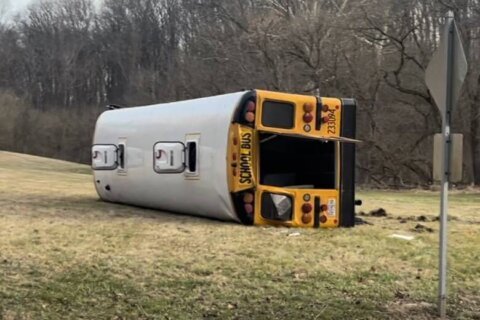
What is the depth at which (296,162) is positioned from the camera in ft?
38.6

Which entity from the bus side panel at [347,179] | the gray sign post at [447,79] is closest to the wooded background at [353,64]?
the bus side panel at [347,179]

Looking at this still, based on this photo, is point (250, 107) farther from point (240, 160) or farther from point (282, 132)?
point (240, 160)

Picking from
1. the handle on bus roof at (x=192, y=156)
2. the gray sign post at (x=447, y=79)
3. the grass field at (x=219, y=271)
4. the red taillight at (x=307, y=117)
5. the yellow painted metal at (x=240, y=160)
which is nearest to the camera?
the gray sign post at (x=447, y=79)

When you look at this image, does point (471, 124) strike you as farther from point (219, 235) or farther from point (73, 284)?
point (73, 284)

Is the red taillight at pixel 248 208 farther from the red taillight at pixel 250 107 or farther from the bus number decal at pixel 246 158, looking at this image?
the red taillight at pixel 250 107

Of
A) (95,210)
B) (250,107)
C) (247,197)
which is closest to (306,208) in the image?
(247,197)

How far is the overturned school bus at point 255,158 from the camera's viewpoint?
32.4 ft

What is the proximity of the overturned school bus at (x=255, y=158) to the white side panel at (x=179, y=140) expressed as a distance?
2cm

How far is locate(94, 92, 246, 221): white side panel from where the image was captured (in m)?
10.1

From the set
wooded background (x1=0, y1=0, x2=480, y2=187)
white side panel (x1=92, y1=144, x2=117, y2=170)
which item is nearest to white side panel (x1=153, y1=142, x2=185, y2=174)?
white side panel (x1=92, y1=144, x2=117, y2=170)

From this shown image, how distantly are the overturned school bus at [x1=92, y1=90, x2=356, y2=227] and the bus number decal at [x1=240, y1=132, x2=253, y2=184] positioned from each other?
0.6 inches

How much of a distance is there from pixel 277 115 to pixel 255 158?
71 cm

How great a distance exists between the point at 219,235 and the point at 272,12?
29704 millimetres

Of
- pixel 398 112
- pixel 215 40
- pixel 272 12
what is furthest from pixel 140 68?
pixel 398 112
